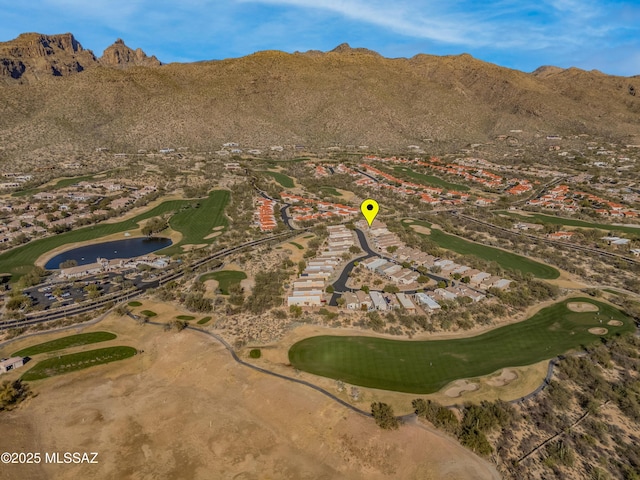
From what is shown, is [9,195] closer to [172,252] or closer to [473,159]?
[172,252]

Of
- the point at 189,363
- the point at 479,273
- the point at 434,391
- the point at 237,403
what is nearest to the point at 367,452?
the point at 434,391

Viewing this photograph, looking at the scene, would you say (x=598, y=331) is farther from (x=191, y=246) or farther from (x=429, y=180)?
(x=429, y=180)

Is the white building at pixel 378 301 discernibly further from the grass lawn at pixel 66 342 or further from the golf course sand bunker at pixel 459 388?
the grass lawn at pixel 66 342

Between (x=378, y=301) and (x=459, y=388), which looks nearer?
(x=459, y=388)

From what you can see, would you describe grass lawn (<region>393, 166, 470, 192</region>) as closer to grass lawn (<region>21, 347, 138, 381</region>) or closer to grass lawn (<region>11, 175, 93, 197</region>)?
grass lawn (<region>21, 347, 138, 381</region>)

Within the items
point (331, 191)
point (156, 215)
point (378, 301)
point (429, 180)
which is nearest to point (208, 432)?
point (378, 301)

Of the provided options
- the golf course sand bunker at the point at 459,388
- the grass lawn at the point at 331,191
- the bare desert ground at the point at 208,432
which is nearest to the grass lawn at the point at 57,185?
the grass lawn at the point at 331,191

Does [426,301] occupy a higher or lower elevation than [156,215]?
lower
